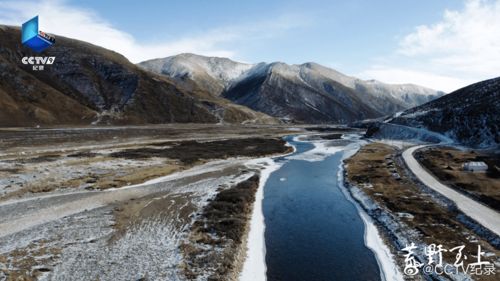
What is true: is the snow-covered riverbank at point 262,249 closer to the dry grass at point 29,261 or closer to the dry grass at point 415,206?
the dry grass at point 415,206

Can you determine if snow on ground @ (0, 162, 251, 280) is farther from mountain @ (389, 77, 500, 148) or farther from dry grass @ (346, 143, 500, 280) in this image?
mountain @ (389, 77, 500, 148)

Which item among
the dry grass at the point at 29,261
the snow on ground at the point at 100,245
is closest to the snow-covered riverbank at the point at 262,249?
the snow on ground at the point at 100,245

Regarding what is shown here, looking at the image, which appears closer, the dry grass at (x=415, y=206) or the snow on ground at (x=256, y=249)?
the snow on ground at (x=256, y=249)

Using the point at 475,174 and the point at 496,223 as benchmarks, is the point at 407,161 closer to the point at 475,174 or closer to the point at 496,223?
the point at 475,174

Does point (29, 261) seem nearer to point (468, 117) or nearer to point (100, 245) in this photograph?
point (100, 245)

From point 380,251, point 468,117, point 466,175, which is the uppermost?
point 468,117

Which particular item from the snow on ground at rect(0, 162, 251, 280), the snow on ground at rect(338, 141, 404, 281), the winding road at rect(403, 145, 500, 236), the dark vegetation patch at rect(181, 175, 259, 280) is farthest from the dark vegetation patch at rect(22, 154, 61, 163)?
the winding road at rect(403, 145, 500, 236)

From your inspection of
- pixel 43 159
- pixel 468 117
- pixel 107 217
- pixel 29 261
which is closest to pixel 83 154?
pixel 43 159
